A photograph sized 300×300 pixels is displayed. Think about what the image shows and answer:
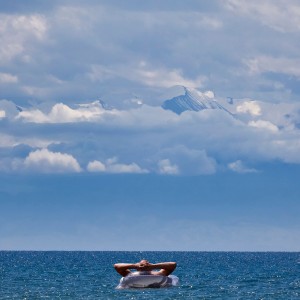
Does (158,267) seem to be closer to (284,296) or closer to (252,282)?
(284,296)

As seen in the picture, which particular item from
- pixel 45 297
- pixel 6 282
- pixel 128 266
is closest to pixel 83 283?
pixel 6 282

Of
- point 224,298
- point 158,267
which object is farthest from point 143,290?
point 224,298

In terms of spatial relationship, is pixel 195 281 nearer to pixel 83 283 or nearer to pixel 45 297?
pixel 83 283


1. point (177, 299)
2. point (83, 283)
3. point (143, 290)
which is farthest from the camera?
point (83, 283)

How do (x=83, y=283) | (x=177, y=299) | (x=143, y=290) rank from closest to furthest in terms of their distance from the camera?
(x=177, y=299)
(x=143, y=290)
(x=83, y=283)

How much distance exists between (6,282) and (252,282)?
28337 millimetres

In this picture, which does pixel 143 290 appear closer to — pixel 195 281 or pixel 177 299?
pixel 177 299

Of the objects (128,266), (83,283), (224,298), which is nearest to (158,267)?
(128,266)

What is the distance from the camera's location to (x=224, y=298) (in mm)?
86938

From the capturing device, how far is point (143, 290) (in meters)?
94.1

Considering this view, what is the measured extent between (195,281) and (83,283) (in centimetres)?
1359

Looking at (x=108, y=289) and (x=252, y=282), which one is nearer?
(x=108, y=289)

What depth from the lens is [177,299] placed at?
84.4 meters

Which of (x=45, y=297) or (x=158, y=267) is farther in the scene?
(x=158, y=267)
